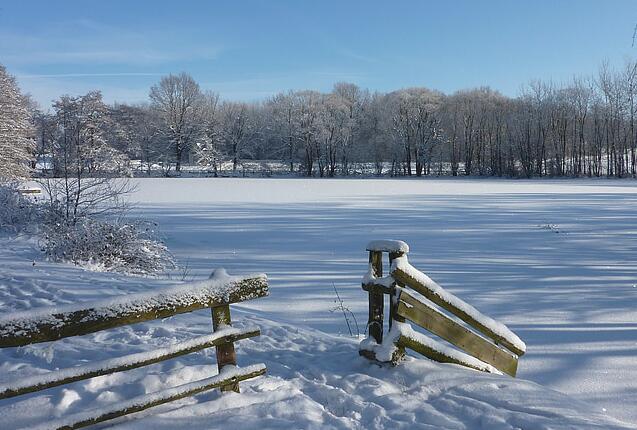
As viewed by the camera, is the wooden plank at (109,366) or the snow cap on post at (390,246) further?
the snow cap on post at (390,246)

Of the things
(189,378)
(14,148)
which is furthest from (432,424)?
(14,148)

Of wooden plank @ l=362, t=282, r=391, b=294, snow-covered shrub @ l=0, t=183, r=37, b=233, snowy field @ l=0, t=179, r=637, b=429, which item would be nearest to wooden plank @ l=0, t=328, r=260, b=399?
snowy field @ l=0, t=179, r=637, b=429

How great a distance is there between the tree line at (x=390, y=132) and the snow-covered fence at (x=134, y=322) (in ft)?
213

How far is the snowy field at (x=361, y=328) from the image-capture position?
3.75 metres

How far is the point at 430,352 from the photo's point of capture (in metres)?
4.63

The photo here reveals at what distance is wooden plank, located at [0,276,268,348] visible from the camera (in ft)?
9.13

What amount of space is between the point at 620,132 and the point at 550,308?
64.3 m

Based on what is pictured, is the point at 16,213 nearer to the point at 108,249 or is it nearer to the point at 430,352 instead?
the point at 108,249

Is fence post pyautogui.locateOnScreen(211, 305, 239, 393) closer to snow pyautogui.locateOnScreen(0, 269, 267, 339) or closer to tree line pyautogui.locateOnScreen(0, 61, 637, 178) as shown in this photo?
snow pyautogui.locateOnScreen(0, 269, 267, 339)

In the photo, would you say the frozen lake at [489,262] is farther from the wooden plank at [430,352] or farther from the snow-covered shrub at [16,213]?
the snow-covered shrub at [16,213]

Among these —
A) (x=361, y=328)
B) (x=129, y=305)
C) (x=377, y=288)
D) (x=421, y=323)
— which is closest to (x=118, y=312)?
(x=129, y=305)

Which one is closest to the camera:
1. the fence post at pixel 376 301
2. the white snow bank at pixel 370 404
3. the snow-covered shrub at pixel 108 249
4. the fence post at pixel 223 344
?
the white snow bank at pixel 370 404

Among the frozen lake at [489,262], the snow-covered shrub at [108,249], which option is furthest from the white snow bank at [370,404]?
the snow-covered shrub at [108,249]

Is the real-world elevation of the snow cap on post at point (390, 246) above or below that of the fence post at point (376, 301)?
above
